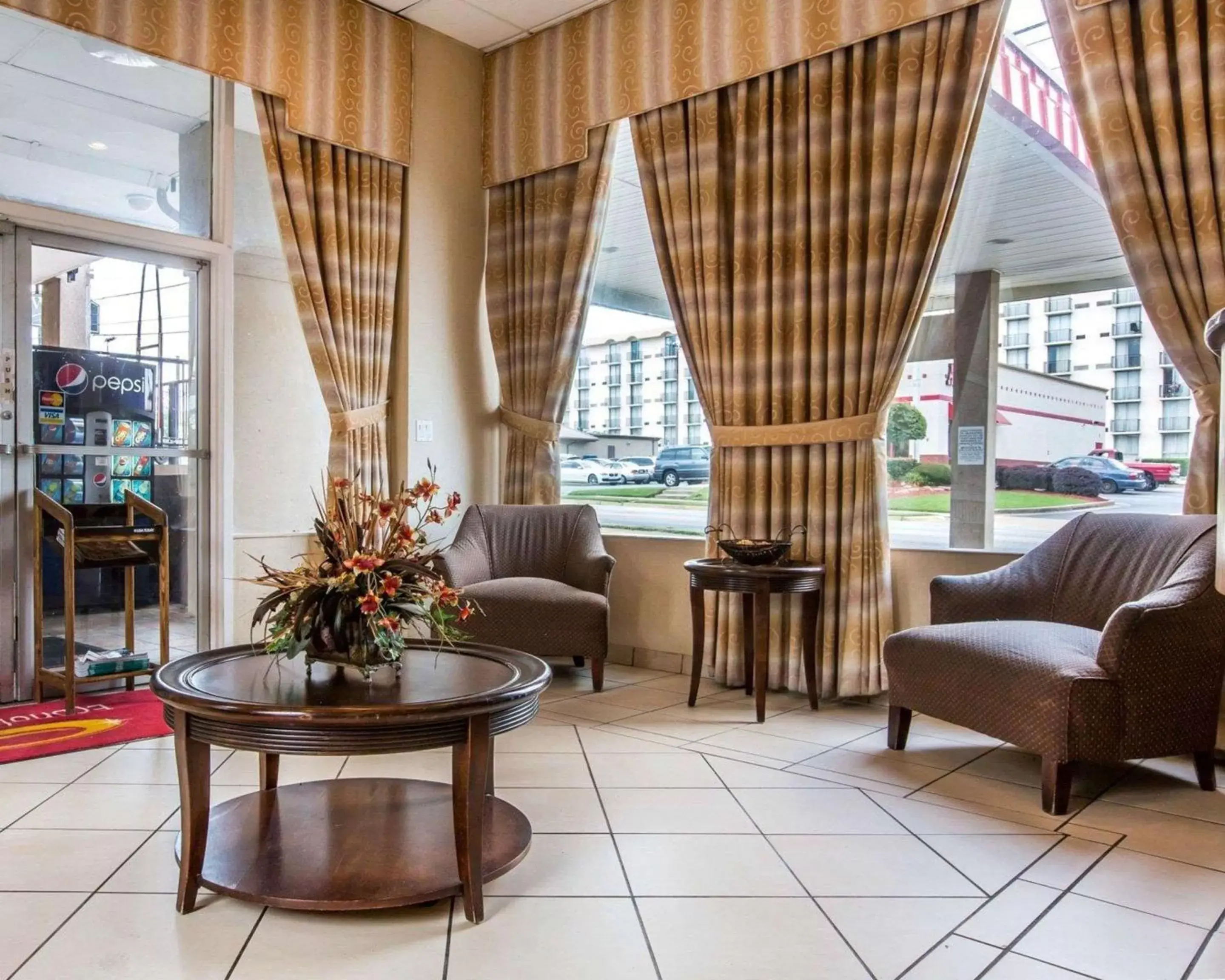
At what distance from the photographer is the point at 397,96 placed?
4.98m

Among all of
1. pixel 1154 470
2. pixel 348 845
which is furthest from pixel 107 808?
pixel 1154 470

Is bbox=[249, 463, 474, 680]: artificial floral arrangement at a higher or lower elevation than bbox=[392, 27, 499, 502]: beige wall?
lower

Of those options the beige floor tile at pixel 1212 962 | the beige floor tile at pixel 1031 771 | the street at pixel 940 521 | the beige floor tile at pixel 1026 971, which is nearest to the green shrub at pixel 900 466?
the street at pixel 940 521

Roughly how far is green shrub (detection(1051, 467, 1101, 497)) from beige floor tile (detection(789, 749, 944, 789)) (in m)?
1.34

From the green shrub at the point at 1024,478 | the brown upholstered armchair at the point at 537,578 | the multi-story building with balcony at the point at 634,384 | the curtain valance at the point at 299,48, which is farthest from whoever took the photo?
the multi-story building with balcony at the point at 634,384

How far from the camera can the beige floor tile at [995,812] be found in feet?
8.72

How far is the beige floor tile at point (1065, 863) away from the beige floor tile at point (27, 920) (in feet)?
7.10

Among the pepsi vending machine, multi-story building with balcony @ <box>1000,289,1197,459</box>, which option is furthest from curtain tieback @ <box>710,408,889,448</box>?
the pepsi vending machine

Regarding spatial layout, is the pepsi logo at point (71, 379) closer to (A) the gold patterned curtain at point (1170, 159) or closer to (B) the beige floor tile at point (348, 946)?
(B) the beige floor tile at point (348, 946)

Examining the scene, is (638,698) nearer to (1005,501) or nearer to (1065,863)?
(1005,501)

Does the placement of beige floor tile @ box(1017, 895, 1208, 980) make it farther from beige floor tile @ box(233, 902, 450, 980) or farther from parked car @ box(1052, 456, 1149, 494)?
parked car @ box(1052, 456, 1149, 494)

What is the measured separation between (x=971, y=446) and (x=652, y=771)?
198 centimetres

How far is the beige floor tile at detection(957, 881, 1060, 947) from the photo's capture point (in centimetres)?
200

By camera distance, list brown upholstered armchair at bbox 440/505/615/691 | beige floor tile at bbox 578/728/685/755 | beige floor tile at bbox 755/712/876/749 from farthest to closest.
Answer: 1. brown upholstered armchair at bbox 440/505/615/691
2. beige floor tile at bbox 755/712/876/749
3. beige floor tile at bbox 578/728/685/755
